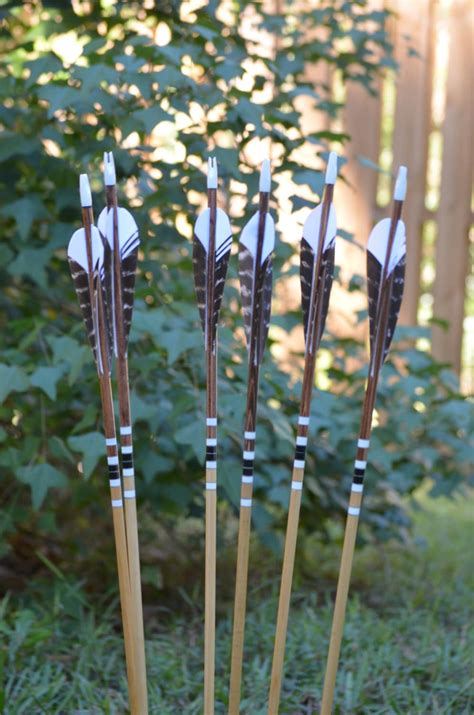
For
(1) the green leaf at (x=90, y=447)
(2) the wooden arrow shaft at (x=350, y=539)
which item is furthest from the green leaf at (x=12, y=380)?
(2) the wooden arrow shaft at (x=350, y=539)

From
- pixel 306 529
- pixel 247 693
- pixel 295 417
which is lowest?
pixel 247 693

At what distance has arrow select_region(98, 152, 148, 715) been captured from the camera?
1406 mm

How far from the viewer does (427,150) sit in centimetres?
434

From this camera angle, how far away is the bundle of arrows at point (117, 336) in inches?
55.0

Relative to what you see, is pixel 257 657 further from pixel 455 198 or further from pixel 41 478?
pixel 455 198

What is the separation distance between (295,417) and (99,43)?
1139 mm

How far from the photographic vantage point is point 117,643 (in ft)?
7.47

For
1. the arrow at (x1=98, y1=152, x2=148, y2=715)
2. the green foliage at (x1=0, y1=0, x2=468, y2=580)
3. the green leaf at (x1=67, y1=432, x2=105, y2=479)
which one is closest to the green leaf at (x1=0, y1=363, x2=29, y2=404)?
the green foliage at (x1=0, y1=0, x2=468, y2=580)

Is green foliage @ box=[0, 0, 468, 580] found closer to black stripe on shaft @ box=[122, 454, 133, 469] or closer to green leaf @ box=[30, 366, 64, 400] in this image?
green leaf @ box=[30, 366, 64, 400]

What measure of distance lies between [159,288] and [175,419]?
0.48 m

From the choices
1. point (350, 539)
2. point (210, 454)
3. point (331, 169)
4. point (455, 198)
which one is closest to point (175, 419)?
point (210, 454)

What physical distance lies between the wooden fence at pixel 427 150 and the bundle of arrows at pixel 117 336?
294cm

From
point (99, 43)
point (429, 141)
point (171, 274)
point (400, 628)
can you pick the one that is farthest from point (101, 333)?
point (429, 141)

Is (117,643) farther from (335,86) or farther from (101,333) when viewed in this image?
(335,86)
